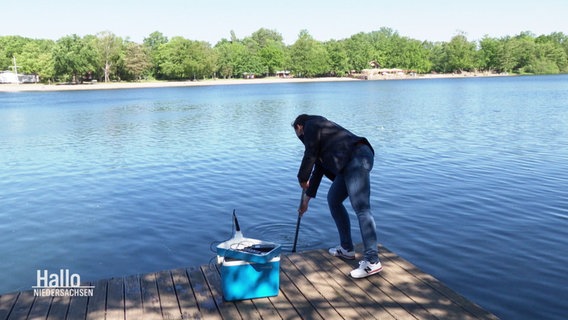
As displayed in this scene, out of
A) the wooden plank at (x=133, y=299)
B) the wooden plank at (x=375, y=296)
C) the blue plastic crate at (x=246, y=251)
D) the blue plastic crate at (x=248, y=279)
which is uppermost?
the blue plastic crate at (x=246, y=251)

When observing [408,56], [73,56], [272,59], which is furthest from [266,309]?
[408,56]

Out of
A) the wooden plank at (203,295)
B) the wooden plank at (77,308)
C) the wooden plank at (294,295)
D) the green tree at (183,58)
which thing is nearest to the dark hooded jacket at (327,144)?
the wooden plank at (294,295)

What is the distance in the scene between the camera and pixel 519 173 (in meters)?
14.1

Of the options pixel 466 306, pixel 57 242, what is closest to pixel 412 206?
pixel 466 306

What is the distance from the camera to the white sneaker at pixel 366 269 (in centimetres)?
542

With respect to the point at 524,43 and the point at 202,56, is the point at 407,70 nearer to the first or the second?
the point at 524,43

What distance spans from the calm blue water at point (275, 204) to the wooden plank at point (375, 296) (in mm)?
2049

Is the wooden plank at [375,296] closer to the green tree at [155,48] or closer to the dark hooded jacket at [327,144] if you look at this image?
the dark hooded jacket at [327,144]

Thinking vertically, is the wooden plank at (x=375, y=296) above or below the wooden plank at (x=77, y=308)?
above

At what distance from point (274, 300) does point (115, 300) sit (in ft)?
5.50

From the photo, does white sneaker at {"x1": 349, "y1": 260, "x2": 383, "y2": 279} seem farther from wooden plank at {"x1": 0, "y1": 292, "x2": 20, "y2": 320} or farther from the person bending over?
wooden plank at {"x1": 0, "y1": 292, "x2": 20, "y2": 320}

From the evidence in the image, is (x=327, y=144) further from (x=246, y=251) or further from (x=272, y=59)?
(x=272, y=59)

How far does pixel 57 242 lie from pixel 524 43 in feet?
521

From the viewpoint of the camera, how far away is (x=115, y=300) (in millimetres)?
4980
